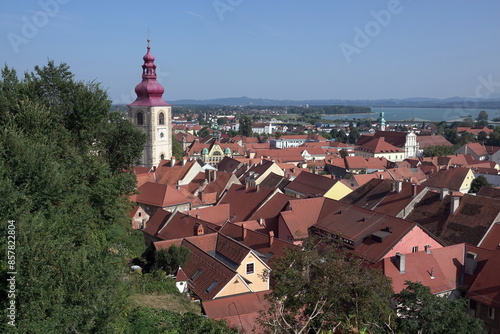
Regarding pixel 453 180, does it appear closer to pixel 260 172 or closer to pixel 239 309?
pixel 260 172

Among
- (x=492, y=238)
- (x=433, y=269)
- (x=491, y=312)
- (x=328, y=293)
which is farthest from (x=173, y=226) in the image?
(x=328, y=293)

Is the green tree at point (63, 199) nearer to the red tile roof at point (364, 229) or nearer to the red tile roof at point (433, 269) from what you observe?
the red tile roof at point (364, 229)

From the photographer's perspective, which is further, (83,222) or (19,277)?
(83,222)

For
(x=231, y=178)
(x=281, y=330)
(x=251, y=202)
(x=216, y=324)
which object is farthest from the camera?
(x=231, y=178)

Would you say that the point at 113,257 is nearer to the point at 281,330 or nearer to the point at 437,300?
the point at 281,330

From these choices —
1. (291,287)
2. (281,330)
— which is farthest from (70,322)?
(291,287)

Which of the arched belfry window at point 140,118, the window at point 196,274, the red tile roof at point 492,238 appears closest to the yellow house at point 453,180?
the red tile roof at point 492,238
